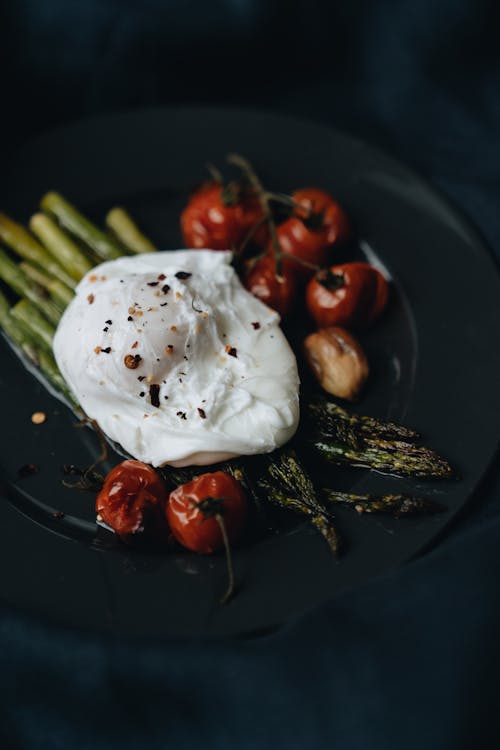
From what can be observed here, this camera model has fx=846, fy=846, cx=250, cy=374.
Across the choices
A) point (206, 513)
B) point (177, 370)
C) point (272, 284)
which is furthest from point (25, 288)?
point (206, 513)

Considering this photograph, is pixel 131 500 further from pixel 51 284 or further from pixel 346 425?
pixel 51 284

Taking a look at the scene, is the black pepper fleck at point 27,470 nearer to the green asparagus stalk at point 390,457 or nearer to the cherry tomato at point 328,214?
the green asparagus stalk at point 390,457

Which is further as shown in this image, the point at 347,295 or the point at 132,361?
the point at 347,295

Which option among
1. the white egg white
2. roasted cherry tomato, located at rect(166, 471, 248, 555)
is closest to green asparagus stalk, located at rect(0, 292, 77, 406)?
the white egg white

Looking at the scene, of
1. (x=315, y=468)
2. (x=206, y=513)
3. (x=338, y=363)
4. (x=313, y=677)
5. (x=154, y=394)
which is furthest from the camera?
(x=338, y=363)

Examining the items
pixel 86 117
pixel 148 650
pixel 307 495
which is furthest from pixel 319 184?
pixel 148 650

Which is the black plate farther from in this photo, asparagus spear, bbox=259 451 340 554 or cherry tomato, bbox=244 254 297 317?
cherry tomato, bbox=244 254 297 317
